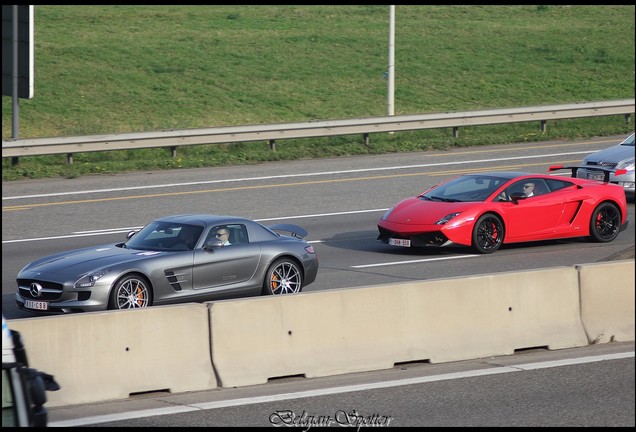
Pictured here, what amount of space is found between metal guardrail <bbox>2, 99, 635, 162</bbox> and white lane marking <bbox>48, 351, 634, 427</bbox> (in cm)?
1671

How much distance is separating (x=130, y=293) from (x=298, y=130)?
1505cm

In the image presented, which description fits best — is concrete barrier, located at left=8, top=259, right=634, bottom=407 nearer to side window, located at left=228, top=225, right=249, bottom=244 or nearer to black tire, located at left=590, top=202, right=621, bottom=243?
side window, located at left=228, top=225, right=249, bottom=244

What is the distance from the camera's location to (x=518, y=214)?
678 inches

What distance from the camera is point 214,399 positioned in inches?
368

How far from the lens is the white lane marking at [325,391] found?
8.78m

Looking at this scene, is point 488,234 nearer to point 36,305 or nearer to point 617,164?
point 617,164

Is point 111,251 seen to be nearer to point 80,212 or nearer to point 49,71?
point 80,212

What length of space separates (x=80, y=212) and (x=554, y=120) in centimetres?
1700

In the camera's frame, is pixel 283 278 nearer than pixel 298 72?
Yes

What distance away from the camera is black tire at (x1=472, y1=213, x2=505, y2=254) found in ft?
55.8

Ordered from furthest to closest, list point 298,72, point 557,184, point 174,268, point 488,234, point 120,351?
1. point 298,72
2. point 557,184
3. point 488,234
4. point 174,268
5. point 120,351

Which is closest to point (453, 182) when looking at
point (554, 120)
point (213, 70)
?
point (554, 120)

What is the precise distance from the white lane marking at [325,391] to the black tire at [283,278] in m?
4.57

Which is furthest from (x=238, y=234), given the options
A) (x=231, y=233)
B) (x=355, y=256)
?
(x=355, y=256)
